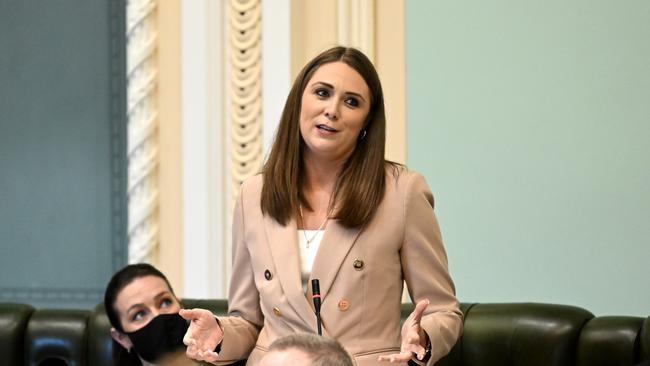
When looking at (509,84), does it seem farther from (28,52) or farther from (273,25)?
(28,52)

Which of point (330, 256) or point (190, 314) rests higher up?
point (330, 256)

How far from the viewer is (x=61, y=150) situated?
590 cm

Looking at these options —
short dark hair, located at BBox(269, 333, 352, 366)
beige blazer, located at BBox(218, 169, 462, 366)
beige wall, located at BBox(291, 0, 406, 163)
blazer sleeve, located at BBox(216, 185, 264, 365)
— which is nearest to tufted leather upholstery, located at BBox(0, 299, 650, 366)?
beige blazer, located at BBox(218, 169, 462, 366)

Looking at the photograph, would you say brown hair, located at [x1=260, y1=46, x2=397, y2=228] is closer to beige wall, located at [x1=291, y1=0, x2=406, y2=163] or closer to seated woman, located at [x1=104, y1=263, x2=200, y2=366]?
seated woman, located at [x1=104, y1=263, x2=200, y2=366]

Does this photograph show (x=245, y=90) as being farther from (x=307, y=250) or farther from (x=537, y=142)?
(x=307, y=250)

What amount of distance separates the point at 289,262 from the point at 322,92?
48 centimetres

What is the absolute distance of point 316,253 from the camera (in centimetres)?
316

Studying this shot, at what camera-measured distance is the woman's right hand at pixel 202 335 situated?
2.86m

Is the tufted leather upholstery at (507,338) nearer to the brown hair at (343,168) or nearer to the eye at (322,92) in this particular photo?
the brown hair at (343,168)

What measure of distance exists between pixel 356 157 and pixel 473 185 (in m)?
1.57

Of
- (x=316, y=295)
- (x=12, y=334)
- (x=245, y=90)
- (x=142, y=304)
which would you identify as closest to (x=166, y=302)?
Result: (x=142, y=304)

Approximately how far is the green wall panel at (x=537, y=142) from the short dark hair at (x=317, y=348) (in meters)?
2.66

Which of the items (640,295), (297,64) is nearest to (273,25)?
(297,64)

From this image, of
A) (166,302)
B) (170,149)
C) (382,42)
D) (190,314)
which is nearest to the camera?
(190,314)
